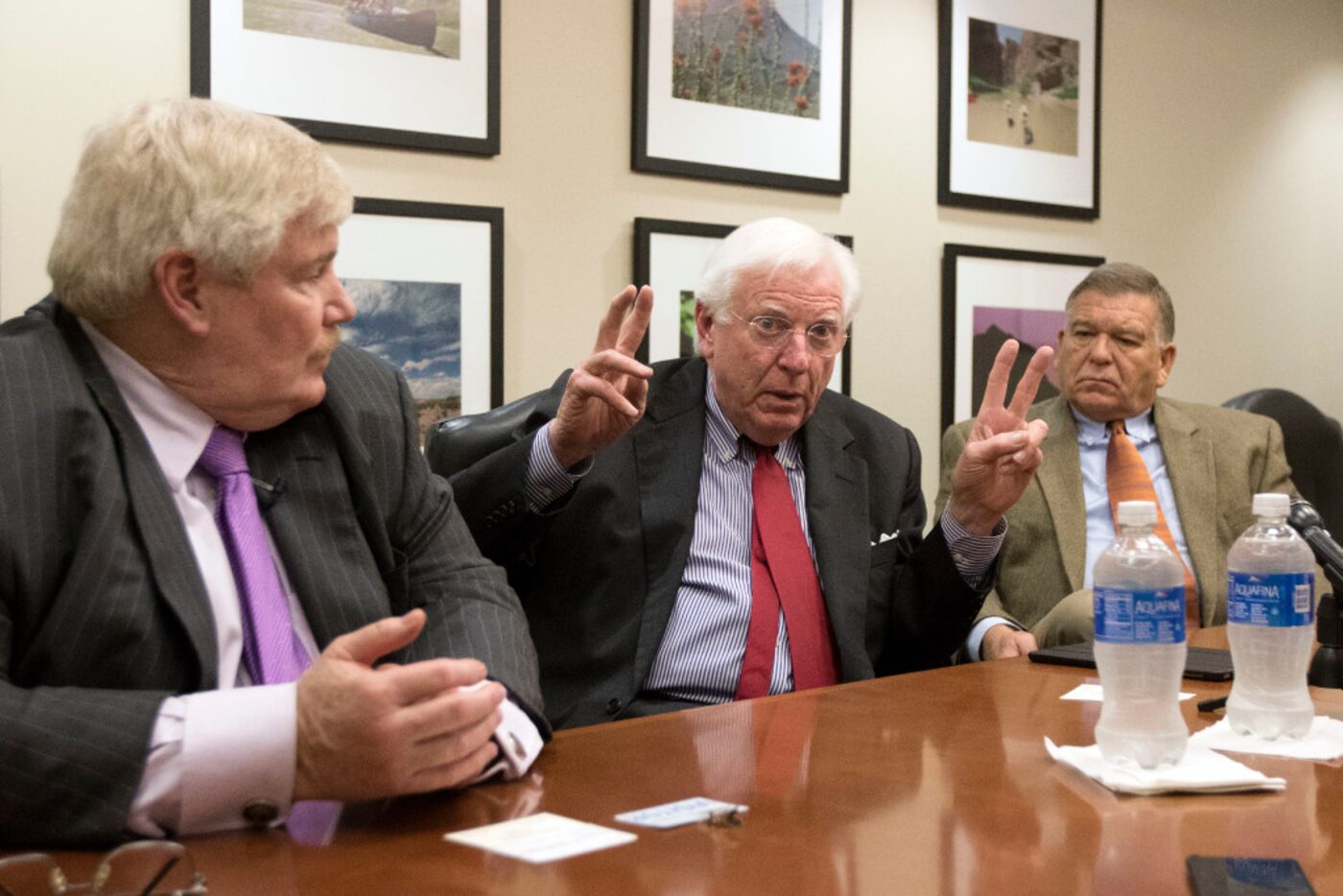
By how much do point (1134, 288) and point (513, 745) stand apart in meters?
2.60

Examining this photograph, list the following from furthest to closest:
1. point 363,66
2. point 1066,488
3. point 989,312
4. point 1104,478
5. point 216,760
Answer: point 989,312
point 1104,478
point 1066,488
point 363,66
point 216,760

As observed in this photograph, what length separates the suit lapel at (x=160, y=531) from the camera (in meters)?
1.40

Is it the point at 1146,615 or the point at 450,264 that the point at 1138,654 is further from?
the point at 450,264

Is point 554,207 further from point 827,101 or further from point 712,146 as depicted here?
point 827,101

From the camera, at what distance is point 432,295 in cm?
335

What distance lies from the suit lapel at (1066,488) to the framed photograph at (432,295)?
1.38 meters

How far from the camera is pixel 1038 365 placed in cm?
250

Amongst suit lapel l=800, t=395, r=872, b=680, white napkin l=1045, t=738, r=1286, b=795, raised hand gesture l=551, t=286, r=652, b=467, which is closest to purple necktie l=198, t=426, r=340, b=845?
raised hand gesture l=551, t=286, r=652, b=467

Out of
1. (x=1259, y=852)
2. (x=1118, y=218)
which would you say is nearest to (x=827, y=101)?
(x=1118, y=218)

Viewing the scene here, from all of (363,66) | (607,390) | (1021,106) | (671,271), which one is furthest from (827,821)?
(1021,106)

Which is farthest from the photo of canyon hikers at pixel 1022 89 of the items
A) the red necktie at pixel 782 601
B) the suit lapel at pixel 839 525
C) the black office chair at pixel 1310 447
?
the red necktie at pixel 782 601

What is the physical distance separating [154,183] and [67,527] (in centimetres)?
38

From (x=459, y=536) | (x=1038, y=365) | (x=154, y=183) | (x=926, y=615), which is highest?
(x=154, y=183)

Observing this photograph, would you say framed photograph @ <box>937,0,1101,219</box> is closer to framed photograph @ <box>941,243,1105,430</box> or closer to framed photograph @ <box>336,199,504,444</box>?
framed photograph @ <box>941,243,1105,430</box>
